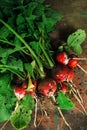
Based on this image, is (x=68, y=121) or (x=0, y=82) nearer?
(x=0, y=82)

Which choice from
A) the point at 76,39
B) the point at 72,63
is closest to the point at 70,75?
the point at 72,63

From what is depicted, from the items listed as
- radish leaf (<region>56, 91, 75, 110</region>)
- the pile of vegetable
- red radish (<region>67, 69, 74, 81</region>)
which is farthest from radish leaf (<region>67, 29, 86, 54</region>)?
radish leaf (<region>56, 91, 75, 110</region>)

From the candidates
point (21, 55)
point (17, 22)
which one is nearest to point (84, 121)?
point (21, 55)

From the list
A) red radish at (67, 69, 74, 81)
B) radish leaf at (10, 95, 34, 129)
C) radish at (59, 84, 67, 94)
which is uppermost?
red radish at (67, 69, 74, 81)

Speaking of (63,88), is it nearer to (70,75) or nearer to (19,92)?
(70,75)

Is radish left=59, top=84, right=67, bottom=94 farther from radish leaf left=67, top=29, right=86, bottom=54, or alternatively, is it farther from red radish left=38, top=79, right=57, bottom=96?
radish leaf left=67, top=29, right=86, bottom=54

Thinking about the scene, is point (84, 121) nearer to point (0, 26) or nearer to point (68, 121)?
point (68, 121)

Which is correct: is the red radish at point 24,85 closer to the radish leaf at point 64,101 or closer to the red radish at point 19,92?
the red radish at point 19,92
